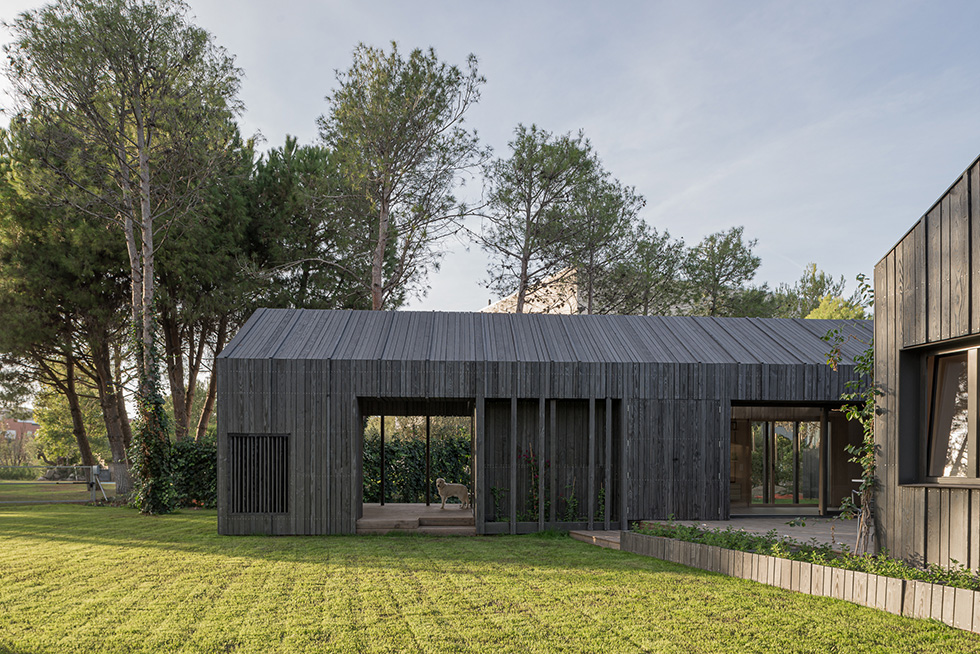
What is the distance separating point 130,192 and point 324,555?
36.1ft

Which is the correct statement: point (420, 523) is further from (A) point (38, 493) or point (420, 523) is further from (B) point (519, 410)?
(A) point (38, 493)

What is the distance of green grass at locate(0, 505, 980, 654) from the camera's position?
410 cm

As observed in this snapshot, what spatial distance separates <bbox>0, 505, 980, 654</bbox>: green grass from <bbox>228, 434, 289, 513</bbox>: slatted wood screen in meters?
1.48

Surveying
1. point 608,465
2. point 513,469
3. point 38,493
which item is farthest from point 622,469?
point 38,493

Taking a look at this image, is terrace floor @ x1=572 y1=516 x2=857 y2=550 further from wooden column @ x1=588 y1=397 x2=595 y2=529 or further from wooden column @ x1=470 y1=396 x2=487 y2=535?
wooden column @ x1=470 y1=396 x2=487 y2=535

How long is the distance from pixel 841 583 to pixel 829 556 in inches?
48.6

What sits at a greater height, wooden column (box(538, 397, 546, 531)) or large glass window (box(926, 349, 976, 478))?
large glass window (box(926, 349, 976, 478))

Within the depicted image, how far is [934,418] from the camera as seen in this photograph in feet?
18.7

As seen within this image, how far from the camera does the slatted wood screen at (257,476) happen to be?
380 inches

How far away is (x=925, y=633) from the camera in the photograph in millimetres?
4090

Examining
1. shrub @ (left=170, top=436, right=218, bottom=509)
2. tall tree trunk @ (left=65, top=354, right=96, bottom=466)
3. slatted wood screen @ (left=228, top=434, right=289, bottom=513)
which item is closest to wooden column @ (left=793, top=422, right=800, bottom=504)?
slatted wood screen @ (left=228, top=434, right=289, bottom=513)

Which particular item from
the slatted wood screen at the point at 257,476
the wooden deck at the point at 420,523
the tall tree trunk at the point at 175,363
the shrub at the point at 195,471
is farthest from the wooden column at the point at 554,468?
the tall tree trunk at the point at 175,363

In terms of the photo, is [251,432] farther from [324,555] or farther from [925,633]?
[925,633]

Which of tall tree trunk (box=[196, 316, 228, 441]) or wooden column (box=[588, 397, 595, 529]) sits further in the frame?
tall tree trunk (box=[196, 316, 228, 441])
